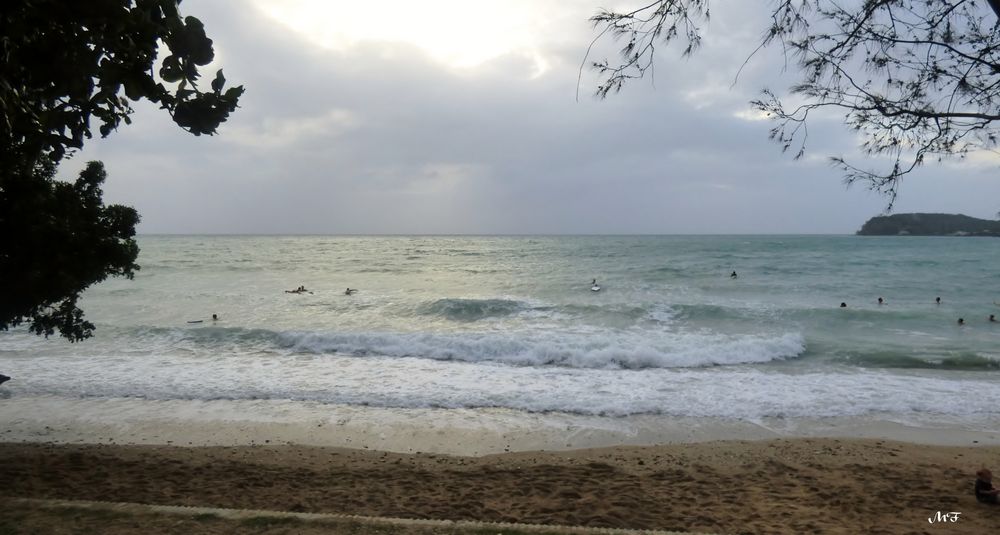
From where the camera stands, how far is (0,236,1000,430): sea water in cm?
1044

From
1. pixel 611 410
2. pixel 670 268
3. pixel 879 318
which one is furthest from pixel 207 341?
pixel 670 268

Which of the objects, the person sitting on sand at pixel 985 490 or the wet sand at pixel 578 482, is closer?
the wet sand at pixel 578 482

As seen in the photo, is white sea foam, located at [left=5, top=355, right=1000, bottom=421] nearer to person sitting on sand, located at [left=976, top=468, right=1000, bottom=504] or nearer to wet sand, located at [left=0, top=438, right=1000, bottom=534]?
wet sand, located at [left=0, top=438, right=1000, bottom=534]

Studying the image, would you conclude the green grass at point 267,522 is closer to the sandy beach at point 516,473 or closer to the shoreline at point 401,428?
the sandy beach at point 516,473

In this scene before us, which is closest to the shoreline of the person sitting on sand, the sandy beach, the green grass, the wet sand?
the sandy beach

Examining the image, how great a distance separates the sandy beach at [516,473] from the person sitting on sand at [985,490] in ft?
0.45

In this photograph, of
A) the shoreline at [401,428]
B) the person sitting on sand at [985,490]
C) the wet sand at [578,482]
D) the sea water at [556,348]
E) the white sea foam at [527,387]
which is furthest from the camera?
the sea water at [556,348]

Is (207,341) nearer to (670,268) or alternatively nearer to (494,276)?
(494,276)

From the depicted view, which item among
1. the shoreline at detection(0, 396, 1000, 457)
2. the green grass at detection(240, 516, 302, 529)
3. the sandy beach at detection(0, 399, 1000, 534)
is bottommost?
the shoreline at detection(0, 396, 1000, 457)

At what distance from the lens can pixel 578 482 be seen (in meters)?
6.27

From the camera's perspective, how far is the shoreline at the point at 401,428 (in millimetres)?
8156

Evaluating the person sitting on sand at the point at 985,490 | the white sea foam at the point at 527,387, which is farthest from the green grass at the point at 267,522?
the person sitting on sand at the point at 985,490

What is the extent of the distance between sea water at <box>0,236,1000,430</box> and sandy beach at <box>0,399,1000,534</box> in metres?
1.43

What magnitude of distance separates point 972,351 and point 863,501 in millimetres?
12445
